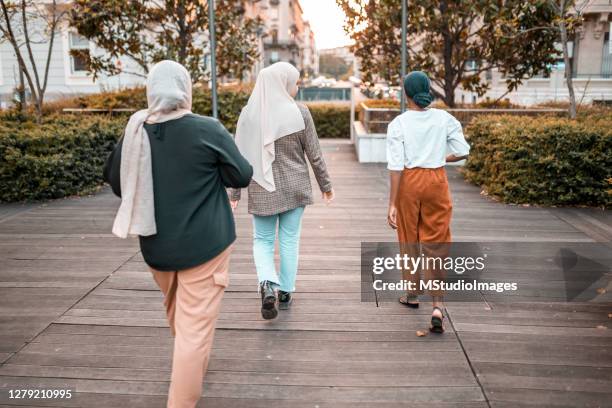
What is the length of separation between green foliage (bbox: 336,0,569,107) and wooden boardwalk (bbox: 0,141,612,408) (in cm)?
954

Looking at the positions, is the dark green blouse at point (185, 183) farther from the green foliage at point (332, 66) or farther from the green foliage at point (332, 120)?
the green foliage at point (332, 66)

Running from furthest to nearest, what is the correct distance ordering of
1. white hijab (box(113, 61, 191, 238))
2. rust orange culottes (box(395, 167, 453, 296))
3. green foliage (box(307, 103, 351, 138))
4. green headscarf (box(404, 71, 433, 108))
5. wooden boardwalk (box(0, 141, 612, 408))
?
green foliage (box(307, 103, 351, 138)) → rust orange culottes (box(395, 167, 453, 296)) → green headscarf (box(404, 71, 433, 108)) → wooden boardwalk (box(0, 141, 612, 408)) → white hijab (box(113, 61, 191, 238))

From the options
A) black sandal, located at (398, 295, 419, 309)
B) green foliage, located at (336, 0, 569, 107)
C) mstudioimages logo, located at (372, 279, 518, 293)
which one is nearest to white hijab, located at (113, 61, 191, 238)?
black sandal, located at (398, 295, 419, 309)

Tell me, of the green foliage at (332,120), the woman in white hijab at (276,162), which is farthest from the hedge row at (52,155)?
the green foliage at (332,120)

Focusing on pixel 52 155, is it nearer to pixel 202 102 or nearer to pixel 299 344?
pixel 202 102

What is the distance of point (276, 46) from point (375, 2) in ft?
197

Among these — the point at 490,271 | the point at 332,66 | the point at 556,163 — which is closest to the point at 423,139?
the point at 490,271

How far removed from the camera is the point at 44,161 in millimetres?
9188

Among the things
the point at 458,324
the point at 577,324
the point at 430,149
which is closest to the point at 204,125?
the point at 430,149

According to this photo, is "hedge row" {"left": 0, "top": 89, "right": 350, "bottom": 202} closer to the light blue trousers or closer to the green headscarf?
the light blue trousers

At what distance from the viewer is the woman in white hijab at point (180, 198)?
2879 millimetres

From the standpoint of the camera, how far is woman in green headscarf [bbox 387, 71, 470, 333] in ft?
13.7

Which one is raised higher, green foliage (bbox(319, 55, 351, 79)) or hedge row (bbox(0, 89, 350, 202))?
green foliage (bbox(319, 55, 351, 79))

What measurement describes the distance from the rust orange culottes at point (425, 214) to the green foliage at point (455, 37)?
32.8ft
